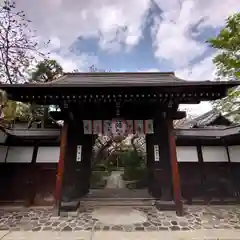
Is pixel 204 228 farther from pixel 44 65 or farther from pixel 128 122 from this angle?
pixel 44 65

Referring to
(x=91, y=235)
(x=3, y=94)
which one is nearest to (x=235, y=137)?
(x=91, y=235)

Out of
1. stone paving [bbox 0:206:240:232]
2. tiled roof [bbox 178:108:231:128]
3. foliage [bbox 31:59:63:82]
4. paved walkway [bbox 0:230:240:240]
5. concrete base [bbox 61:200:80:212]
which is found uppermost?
foliage [bbox 31:59:63:82]

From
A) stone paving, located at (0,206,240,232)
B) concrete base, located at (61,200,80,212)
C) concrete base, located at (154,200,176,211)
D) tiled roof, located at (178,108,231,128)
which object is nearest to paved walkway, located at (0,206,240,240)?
stone paving, located at (0,206,240,232)

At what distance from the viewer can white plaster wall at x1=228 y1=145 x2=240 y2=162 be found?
21.3ft

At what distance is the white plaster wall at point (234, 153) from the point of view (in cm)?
649

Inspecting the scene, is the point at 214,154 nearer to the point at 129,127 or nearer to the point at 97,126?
the point at 129,127

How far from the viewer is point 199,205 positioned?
6.15 meters

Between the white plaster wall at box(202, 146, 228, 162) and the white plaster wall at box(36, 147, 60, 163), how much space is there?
16.5ft

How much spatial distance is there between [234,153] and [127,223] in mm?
4364

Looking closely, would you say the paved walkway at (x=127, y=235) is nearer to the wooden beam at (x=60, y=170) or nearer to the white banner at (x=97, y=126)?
the wooden beam at (x=60, y=170)

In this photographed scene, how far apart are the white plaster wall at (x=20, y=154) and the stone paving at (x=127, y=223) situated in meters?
Result: 1.52

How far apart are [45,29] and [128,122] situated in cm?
586

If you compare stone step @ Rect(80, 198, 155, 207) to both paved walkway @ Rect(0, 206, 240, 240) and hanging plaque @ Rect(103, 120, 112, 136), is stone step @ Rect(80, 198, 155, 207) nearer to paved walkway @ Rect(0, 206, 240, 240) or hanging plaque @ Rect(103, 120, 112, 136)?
paved walkway @ Rect(0, 206, 240, 240)

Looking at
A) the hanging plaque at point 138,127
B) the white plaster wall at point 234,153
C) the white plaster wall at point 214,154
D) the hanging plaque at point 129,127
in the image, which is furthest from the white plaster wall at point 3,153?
the white plaster wall at point 234,153
